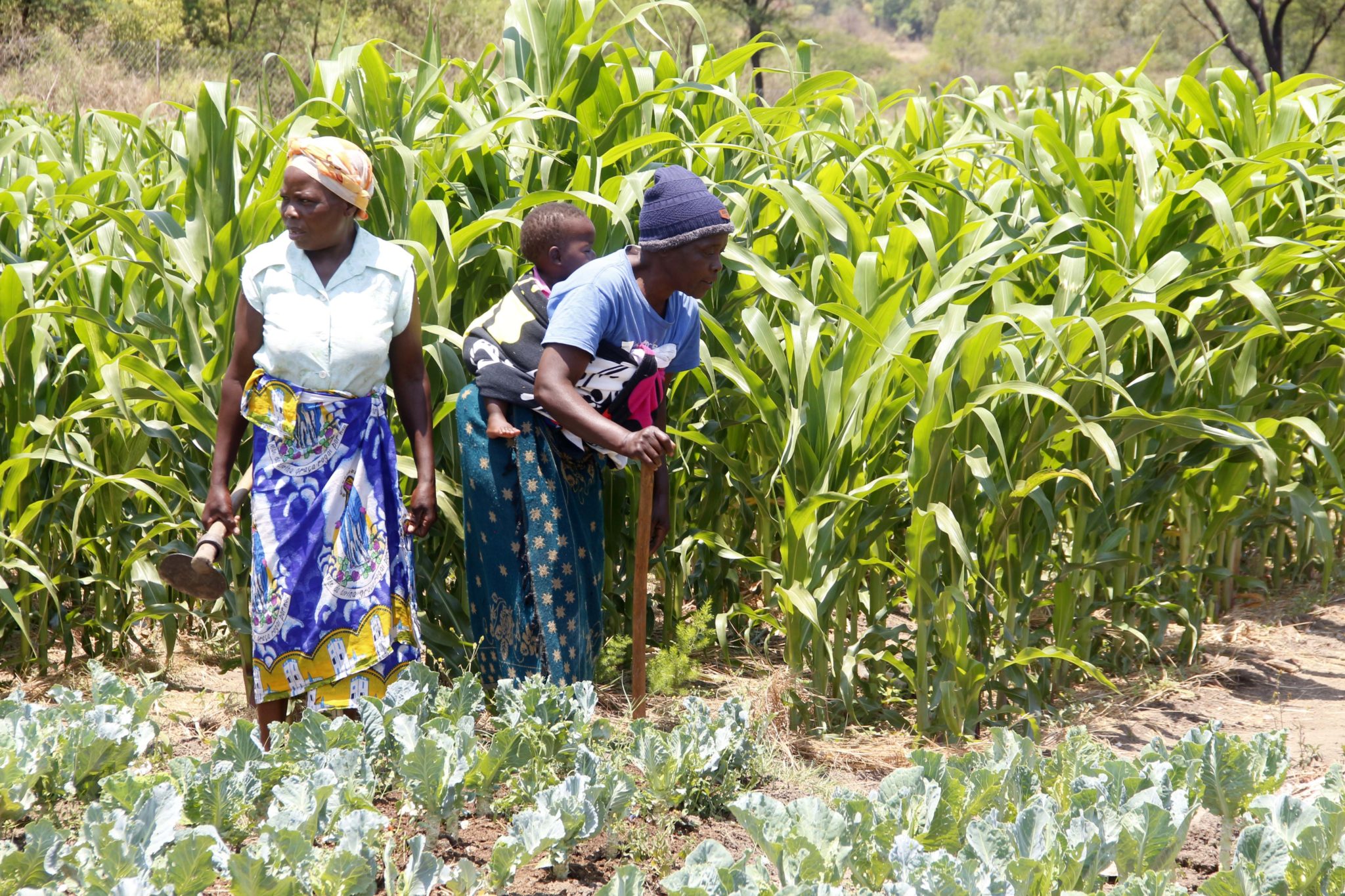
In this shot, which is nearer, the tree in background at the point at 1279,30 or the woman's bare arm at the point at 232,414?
the woman's bare arm at the point at 232,414

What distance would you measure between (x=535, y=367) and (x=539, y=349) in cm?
4

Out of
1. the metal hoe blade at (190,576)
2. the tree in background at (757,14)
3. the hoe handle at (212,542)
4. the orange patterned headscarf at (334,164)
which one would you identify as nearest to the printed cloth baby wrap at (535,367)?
the orange patterned headscarf at (334,164)

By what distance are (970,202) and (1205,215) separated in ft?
1.78

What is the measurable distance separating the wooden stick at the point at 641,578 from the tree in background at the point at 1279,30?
1760 centimetres

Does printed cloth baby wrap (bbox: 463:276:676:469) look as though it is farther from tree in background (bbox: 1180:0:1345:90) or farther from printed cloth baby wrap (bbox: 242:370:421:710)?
tree in background (bbox: 1180:0:1345:90)

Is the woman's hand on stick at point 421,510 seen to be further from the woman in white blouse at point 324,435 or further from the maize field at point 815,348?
the maize field at point 815,348

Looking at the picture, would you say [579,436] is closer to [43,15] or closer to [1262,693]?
[1262,693]

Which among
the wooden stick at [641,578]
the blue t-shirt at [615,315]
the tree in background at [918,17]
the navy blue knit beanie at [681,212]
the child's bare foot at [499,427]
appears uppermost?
the tree in background at [918,17]

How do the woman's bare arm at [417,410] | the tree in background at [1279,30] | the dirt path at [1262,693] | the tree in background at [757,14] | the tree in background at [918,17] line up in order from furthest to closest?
the tree in background at [918,17] < the tree in background at [757,14] < the tree in background at [1279,30] < the dirt path at [1262,693] < the woman's bare arm at [417,410]

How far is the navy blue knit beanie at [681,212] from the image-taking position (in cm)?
223

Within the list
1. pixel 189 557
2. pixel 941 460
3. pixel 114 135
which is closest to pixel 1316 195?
pixel 941 460

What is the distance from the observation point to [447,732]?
204 centimetres

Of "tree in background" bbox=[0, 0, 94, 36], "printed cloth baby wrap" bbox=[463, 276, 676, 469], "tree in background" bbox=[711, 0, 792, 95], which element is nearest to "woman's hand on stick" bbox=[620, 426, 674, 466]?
"printed cloth baby wrap" bbox=[463, 276, 676, 469]

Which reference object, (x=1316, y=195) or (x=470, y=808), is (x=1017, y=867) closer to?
(x=470, y=808)
